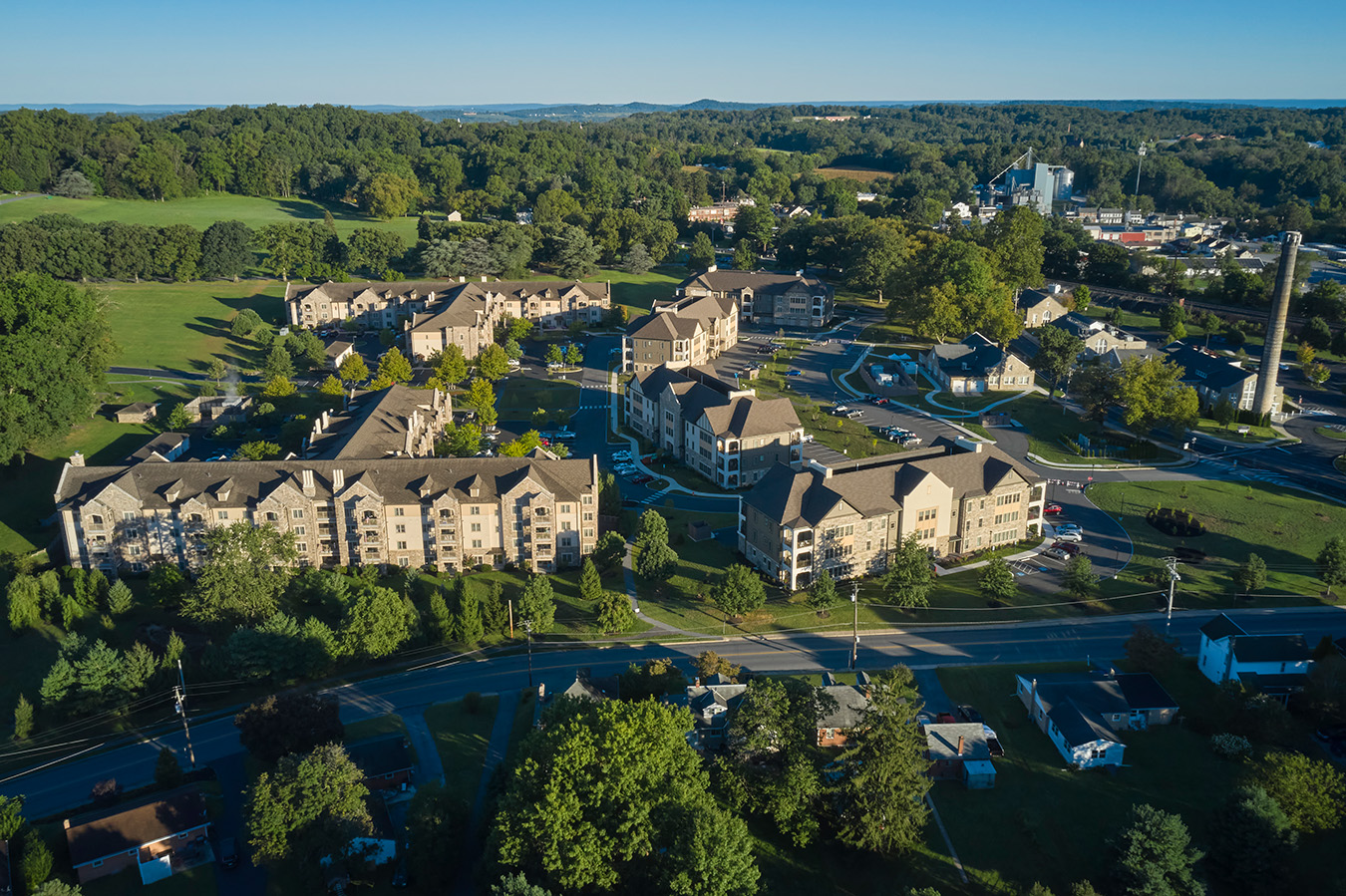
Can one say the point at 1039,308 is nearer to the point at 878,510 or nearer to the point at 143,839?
the point at 878,510

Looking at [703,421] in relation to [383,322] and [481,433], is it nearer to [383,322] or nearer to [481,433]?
[481,433]

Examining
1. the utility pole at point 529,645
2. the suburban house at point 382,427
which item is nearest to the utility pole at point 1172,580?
the utility pole at point 529,645

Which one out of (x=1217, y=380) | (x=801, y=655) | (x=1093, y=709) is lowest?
(x=801, y=655)

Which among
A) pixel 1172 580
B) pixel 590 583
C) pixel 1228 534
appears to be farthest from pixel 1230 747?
pixel 590 583

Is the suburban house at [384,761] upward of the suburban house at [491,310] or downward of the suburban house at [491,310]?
downward

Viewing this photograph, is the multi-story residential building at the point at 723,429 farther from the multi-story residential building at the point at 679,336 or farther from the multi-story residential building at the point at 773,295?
the multi-story residential building at the point at 773,295
